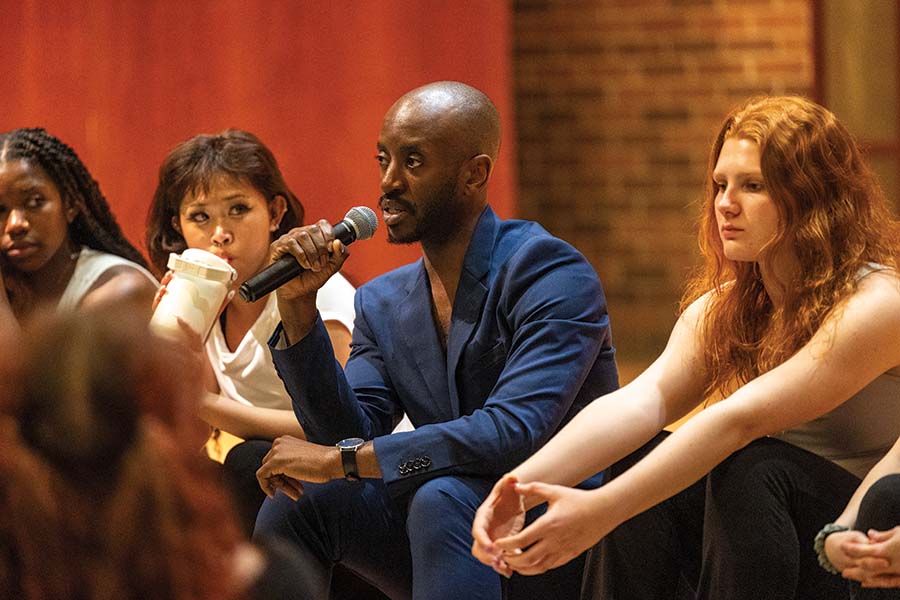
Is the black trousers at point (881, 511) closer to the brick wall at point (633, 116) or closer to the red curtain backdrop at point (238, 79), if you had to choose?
the red curtain backdrop at point (238, 79)

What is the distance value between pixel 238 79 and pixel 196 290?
2.03 meters

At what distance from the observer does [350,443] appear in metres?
2.18

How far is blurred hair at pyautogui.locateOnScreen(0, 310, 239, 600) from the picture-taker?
3.04ft

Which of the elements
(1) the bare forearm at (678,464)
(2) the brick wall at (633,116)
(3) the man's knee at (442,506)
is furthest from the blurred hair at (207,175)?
(2) the brick wall at (633,116)

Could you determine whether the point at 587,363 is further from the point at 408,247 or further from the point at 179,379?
the point at 408,247

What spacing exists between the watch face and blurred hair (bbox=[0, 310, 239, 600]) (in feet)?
3.99

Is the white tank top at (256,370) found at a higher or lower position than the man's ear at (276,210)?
lower

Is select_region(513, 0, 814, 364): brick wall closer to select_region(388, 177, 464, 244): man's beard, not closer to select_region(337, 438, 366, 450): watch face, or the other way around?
select_region(388, 177, 464, 244): man's beard

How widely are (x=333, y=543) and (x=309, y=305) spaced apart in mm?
418

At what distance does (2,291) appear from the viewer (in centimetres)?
292

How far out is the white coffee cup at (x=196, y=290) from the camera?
7.76ft

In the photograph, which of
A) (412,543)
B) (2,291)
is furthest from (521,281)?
(2,291)

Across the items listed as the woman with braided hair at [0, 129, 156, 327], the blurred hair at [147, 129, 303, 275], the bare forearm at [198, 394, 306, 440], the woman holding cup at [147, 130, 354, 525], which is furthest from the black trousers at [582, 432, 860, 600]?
the woman with braided hair at [0, 129, 156, 327]

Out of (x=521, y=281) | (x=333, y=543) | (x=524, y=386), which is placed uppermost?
(x=521, y=281)
